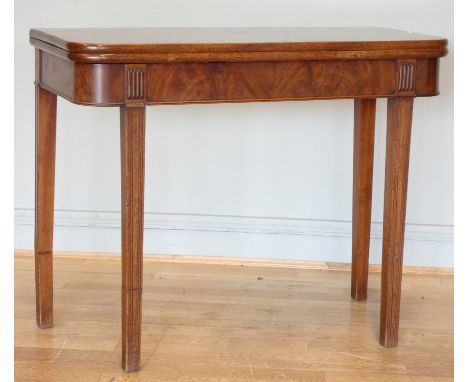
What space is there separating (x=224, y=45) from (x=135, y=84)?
227mm

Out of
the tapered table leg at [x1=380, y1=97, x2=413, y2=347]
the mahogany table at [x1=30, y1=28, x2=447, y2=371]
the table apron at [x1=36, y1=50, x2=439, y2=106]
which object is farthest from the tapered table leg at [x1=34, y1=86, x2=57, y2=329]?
the tapered table leg at [x1=380, y1=97, x2=413, y2=347]

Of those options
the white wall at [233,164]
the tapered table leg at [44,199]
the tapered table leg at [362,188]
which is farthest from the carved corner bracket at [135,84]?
the white wall at [233,164]

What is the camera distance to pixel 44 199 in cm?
226

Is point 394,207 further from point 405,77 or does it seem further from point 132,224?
point 132,224

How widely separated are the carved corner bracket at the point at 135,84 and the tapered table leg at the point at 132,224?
0.08 ft

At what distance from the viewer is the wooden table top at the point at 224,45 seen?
182 centimetres

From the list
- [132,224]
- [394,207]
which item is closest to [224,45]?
[132,224]

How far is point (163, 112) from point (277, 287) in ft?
2.44

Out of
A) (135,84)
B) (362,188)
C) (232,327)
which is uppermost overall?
(135,84)

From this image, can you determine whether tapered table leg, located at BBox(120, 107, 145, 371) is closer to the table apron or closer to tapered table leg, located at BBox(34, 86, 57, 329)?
the table apron

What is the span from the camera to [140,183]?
193 centimetres
